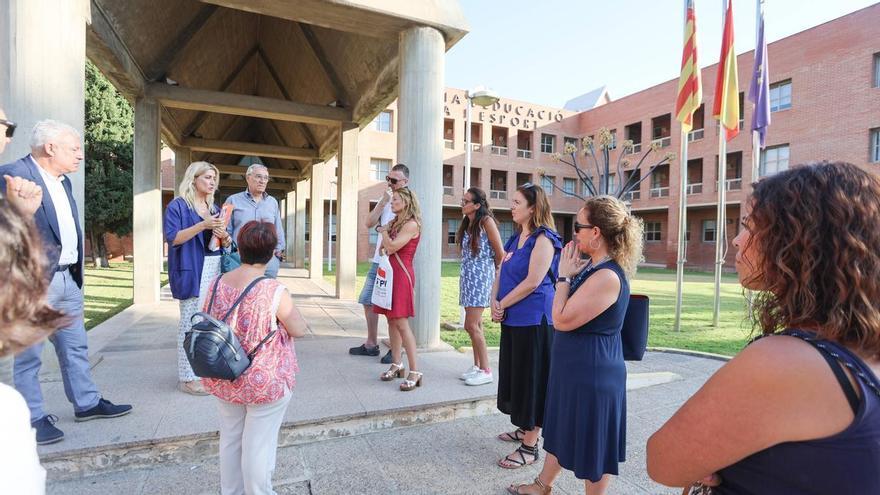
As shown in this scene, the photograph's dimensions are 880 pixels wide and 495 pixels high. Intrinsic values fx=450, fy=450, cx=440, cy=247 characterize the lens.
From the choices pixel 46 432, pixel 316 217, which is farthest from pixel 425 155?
pixel 316 217

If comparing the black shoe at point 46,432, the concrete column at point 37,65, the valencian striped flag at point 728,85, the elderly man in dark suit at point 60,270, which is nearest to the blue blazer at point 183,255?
the elderly man in dark suit at point 60,270

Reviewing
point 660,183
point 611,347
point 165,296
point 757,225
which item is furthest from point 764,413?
point 660,183

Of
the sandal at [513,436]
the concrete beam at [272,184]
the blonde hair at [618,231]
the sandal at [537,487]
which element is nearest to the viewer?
the blonde hair at [618,231]

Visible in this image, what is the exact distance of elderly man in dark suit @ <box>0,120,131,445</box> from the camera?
267cm

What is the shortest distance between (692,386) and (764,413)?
174 inches

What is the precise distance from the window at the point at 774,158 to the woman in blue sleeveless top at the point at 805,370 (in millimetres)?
27420

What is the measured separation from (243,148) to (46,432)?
1185 centimetres

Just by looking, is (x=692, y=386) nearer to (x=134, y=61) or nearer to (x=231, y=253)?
(x=231, y=253)

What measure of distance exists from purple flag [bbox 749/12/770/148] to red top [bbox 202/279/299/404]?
8563 mm

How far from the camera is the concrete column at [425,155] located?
5.31 metres

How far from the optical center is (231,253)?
3719 mm

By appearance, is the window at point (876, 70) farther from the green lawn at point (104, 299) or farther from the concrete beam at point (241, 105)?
the green lawn at point (104, 299)

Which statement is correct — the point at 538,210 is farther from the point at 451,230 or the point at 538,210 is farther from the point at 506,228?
the point at 506,228

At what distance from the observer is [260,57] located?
36.8 ft
